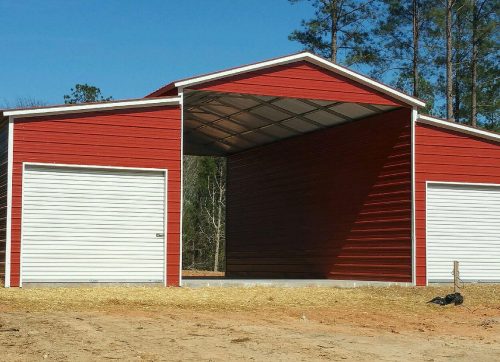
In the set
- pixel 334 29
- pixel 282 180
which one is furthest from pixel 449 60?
pixel 282 180

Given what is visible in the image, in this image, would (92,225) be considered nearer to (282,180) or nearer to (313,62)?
(313,62)

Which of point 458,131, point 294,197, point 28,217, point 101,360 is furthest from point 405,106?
point 101,360

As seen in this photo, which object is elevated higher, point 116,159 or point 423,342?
point 116,159

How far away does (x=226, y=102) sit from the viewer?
2042cm

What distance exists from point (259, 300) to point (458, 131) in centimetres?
740

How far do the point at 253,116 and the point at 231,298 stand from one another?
26.5ft

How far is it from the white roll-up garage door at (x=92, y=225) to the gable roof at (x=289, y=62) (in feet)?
6.71

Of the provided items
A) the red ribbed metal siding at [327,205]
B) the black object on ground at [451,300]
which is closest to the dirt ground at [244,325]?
the black object on ground at [451,300]

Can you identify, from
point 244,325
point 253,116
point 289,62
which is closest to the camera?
point 244,325

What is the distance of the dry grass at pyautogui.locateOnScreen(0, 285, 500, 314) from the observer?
1344 centimetres

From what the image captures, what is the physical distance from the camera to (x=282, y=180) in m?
24.8

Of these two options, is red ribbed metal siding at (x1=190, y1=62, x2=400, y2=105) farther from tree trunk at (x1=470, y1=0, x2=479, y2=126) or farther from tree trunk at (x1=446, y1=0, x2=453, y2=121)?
tree trunk at (x1=470, y1=0, x2=479, y2=126)

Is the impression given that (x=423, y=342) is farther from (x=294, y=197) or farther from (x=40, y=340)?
(x=294, y=197)

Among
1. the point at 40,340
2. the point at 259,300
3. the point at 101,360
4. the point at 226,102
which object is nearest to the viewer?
the point at 101,360
